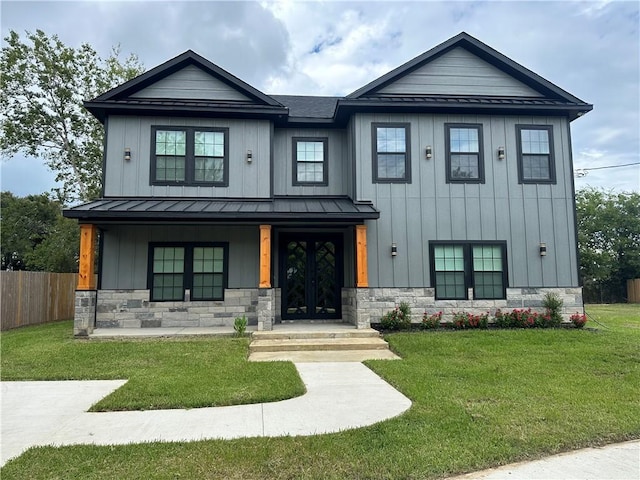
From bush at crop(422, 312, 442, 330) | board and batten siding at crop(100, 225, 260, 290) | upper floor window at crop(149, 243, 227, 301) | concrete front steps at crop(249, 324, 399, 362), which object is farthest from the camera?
upper floor window at crop(149, 243, 227, 301)

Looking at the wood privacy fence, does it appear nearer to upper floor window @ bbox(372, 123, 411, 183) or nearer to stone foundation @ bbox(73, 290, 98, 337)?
stone foundation @ bbox(73, 290, 98, 337)

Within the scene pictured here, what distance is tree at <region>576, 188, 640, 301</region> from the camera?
85.7ft

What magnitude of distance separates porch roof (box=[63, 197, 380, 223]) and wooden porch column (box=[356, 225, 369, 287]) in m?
0.32

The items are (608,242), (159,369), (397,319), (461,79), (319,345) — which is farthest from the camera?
(608,242)

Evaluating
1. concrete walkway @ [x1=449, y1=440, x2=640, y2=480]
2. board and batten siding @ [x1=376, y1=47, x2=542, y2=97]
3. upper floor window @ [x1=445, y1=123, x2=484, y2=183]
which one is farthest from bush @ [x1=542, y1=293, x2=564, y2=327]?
concrete walkway @ [x1=449, y1=440, x2=640, y2=480]

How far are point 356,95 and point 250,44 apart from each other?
31.7 feet

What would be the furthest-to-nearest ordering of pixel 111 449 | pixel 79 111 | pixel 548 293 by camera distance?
1. pixel 79 111
2. pixel 548 293
3. pixel 111 449

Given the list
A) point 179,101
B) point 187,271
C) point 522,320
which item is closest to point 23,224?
point 179,101

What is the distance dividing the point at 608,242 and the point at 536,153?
2112 cm

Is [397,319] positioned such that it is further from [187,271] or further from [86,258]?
[86,258]

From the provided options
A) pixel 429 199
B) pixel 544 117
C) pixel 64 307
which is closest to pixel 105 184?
pixel 64 307

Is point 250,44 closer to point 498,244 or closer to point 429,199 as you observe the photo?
point 429,199

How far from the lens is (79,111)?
18219mm

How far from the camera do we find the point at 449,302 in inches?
411
